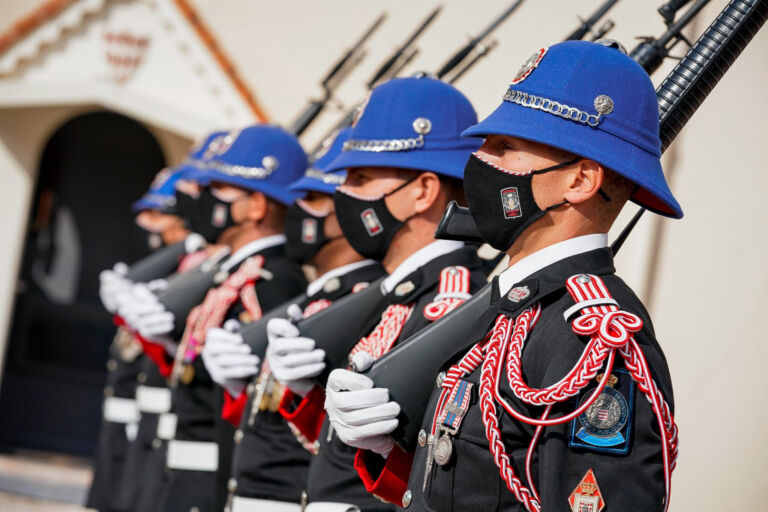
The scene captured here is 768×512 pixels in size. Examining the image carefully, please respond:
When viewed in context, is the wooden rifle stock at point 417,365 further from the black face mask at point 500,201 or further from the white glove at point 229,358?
the white glove at point 229,358

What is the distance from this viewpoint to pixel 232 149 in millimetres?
5691

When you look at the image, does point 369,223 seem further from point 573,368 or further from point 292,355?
point 573,368

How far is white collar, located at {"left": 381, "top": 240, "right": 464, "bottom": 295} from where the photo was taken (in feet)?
11.7

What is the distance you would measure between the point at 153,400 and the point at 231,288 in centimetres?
156

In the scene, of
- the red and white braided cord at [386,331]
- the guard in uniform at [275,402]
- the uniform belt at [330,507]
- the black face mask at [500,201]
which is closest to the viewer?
the black face mask at [500,201]

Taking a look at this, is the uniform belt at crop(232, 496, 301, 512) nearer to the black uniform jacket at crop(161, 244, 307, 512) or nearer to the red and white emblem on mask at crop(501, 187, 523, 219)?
the black uniform jacket at crop(161, 244, 307, 512)

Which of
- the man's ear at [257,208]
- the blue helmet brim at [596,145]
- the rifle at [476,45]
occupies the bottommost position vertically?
the man's ear at [257,208]

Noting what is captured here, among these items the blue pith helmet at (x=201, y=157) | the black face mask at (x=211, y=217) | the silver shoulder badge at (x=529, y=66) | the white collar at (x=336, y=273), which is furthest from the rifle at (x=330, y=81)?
the silver shoulder badge at (x=529, y=66)

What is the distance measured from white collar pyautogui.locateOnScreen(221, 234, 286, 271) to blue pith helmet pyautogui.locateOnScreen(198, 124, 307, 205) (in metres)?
0.20

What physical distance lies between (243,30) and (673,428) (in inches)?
304

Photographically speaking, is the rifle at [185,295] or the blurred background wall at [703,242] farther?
the rifle at [185,295]

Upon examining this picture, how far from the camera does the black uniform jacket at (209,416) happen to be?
16.9 feet

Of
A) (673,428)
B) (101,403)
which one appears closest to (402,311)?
(673,428)

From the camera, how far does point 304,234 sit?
4.70m
